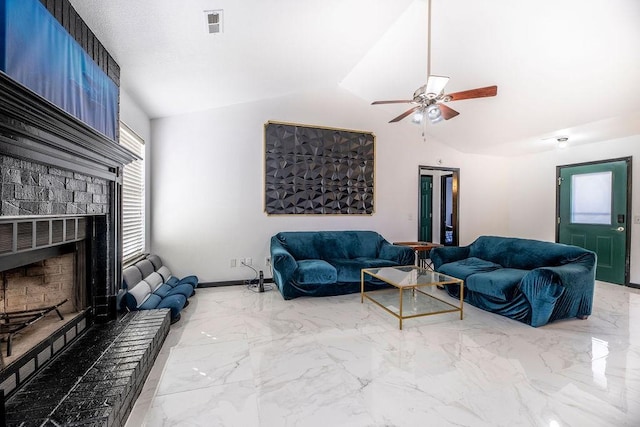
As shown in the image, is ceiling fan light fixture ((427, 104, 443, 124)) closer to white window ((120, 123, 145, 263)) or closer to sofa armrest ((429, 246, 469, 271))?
sofa armrest ((429, 246, 469, 271))

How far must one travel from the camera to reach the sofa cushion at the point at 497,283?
9.78ft

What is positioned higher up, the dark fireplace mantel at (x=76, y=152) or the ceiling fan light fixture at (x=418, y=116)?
the ceiling fan light fixture at (x=418, y=116)

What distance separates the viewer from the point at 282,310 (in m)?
3.30

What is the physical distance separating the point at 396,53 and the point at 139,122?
321 cm

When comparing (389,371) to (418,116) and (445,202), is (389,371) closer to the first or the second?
(418,116)

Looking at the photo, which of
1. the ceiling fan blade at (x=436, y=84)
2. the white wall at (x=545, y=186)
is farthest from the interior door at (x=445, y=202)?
the ceiling fan blade at (x=436, y=84)

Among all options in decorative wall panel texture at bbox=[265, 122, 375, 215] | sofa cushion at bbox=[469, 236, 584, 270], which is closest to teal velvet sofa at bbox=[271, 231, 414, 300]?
decorative wall panel texture at bbox=[265, 122, 375, 215]

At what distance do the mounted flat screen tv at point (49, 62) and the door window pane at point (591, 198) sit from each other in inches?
258

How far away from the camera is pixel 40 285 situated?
186 cm

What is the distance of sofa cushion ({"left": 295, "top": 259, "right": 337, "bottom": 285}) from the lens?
359 cm

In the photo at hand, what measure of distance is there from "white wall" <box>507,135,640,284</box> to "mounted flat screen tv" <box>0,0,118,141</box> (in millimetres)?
6546

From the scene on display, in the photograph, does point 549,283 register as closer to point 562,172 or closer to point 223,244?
point 562,172

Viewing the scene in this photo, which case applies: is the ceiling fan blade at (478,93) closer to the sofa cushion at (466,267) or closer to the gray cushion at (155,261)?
the sofa cushion at (466,267)

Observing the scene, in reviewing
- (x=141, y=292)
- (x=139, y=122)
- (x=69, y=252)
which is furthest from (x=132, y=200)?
(x=69, y=252)
